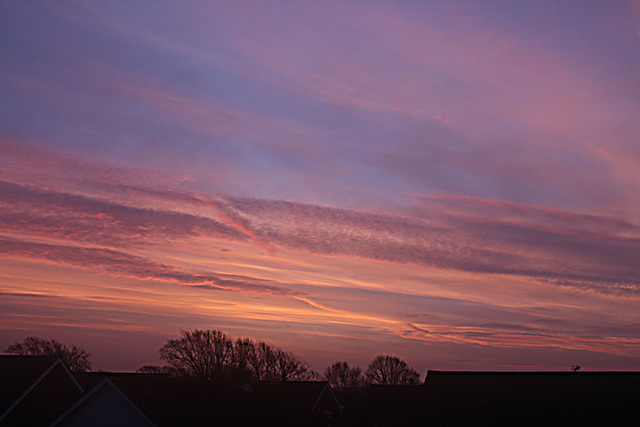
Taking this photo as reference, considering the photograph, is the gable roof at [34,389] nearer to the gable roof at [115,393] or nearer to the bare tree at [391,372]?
the gable roof at [115,393]

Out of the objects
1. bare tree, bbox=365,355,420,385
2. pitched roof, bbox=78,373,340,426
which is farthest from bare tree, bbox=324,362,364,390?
pitched roof, bbox=78,373,340,426

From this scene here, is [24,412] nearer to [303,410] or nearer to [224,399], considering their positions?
[224,399]

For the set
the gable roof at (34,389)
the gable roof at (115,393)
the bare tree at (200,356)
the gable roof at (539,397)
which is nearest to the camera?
the gable roof at (539,397)

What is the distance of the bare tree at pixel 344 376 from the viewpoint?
12244 cm

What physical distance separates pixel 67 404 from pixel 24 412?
4590 mm

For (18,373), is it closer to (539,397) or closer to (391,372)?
(539,397)

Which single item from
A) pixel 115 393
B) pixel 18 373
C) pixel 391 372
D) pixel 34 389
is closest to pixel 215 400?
pixel 115 393

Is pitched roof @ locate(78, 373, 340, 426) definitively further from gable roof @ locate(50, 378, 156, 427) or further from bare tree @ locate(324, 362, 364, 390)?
bare tree @ locate(324, 362, 364, 390)

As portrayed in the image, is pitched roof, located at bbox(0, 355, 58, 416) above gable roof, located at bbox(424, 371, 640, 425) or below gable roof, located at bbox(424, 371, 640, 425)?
below

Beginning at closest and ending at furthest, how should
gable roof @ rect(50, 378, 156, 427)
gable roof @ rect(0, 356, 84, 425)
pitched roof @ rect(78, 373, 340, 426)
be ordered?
1. gable roof @ rect(50, 378, 156, 427)
2. pitched roof @ rect(78, 373, 340, 426)
3. gable roof @ rect(0, 356, 84, 425)

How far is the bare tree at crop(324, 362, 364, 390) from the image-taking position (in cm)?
12244

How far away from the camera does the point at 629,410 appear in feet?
108

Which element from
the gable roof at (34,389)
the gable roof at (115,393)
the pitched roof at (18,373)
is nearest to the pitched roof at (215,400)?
the gable roof at (115,393)

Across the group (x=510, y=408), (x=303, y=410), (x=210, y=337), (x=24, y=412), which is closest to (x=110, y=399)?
(x=24, y=412)
